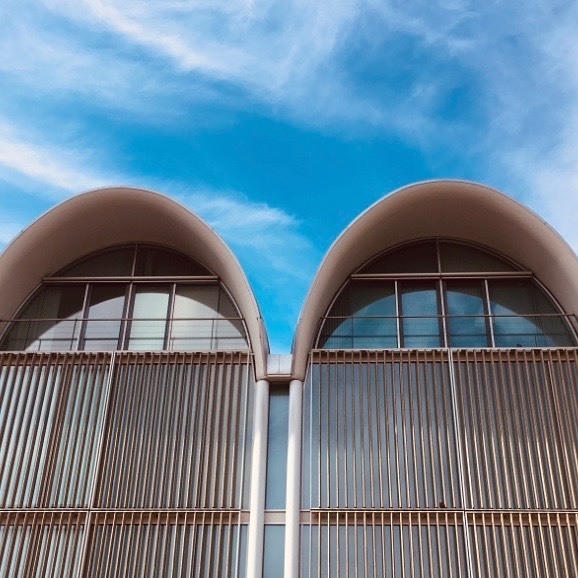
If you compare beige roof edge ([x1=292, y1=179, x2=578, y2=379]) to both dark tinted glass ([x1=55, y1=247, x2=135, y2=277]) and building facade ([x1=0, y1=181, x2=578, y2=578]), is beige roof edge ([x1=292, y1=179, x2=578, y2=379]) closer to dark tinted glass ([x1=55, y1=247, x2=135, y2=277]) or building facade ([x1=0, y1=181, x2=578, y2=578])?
building facade ([x1=0, y1=181, x2=578, y2=578])

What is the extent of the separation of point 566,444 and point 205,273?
21.9 feet

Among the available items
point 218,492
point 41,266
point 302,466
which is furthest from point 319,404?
point 41,266

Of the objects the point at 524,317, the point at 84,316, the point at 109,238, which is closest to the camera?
the point at 524,317

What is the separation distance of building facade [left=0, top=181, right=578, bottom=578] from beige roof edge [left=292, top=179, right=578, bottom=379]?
0.04m

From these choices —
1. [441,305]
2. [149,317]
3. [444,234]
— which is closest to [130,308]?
[149,317]

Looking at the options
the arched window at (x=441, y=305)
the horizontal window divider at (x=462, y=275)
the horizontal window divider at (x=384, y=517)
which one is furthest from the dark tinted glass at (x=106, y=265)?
the horizontal window divider at (x=384, y=517)

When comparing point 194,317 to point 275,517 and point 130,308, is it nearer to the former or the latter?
point 130,308

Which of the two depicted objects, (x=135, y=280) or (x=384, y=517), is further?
(x=135, y=280)

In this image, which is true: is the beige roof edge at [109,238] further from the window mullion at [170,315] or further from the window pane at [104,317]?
the window pane at [104,317]

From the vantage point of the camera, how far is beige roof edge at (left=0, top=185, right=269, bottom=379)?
12547 millimetres

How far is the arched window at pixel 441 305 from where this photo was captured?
12.4 metres

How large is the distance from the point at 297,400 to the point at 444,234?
14.3 ft

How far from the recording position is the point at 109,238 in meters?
13.8

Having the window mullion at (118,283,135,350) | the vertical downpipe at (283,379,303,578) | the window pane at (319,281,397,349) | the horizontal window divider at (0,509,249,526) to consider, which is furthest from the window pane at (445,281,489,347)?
the window mullion at (118,283,135,350)
